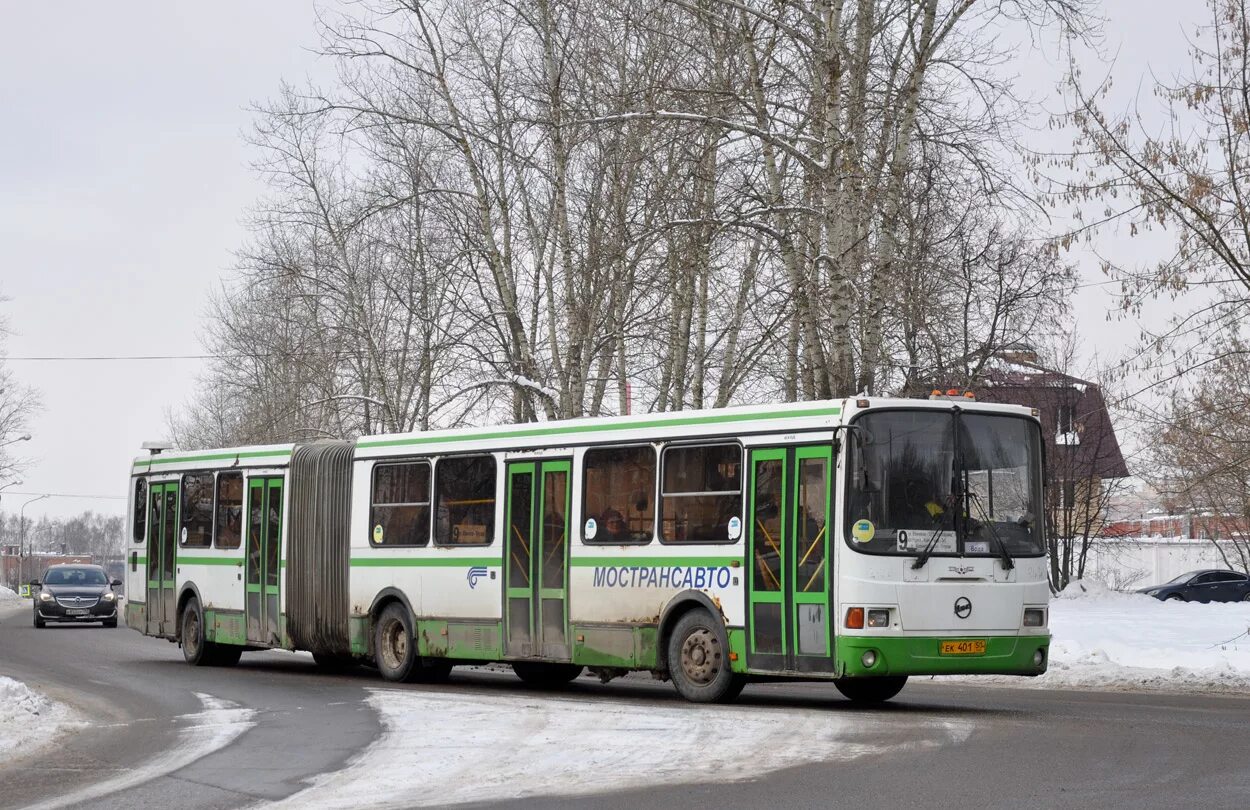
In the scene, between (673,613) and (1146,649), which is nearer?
(673,613)

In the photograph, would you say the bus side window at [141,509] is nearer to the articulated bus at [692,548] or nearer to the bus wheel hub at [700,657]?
the articulated bus at [692,548]

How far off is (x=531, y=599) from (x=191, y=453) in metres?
8.67

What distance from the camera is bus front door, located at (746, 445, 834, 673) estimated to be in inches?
597

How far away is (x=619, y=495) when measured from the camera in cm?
1739

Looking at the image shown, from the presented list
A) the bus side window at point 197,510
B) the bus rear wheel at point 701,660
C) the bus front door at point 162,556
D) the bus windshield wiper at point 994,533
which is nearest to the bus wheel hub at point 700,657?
the bus rear wheel at point 701,660

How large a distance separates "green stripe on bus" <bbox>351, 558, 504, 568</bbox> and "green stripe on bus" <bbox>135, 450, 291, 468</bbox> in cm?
257

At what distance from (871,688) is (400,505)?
6.45 m

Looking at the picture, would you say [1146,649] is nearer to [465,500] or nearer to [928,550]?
[928,550]

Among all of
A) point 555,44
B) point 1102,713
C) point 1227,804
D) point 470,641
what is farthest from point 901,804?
point 555,44

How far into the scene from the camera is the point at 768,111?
2538 cm

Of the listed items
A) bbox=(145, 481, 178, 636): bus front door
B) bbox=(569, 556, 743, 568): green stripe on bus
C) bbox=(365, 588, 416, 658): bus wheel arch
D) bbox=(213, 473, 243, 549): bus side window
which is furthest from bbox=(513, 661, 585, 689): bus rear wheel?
bbox=(145, 481, 178, 636): bus front door

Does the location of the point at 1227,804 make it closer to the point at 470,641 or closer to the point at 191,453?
the point at 470,641

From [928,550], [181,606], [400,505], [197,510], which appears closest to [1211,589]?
[181,606]

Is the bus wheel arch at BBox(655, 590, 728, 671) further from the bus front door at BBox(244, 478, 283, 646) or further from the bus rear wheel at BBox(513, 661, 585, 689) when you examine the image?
the bus front door at BBox(244, 478, 283, 646)
